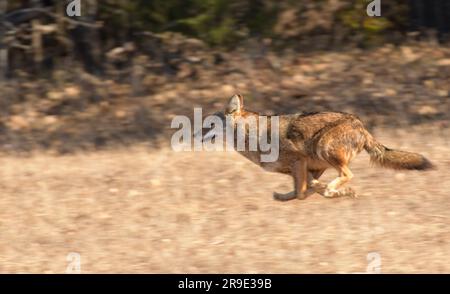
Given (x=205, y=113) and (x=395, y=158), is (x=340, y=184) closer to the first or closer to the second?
(x=395, y=158)

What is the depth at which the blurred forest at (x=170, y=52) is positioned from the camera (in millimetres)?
14016

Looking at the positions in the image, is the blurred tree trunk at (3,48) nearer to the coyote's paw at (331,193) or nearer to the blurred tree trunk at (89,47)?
the blurred tree trunk at (89,47)

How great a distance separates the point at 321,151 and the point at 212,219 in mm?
1168

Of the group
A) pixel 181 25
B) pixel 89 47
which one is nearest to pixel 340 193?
pixel 181 25

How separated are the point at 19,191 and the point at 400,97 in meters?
5.63

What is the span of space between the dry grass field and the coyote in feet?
0.75

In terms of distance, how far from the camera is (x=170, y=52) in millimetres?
15227

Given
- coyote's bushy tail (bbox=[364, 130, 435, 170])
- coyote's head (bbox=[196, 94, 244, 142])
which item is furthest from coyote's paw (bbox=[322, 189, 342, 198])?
coyote's head (bbox=[196, 94, 244, 142])

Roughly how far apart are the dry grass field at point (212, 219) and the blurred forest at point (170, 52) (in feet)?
9.27

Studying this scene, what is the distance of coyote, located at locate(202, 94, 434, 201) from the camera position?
8.87 m

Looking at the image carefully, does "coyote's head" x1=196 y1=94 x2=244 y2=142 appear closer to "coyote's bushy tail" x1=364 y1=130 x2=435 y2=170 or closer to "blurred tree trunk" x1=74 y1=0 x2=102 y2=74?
"coyote's bushy tail" x1=364 y1=130 x2=435 y2=170

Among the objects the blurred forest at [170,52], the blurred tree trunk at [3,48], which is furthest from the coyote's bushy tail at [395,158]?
the blurred tree trunk at [3,48]

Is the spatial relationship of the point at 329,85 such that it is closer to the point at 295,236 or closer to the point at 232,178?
the point at 232,178

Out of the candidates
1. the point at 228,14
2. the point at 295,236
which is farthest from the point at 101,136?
the point at 295,236
